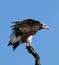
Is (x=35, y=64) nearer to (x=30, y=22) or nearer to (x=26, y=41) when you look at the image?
(x=26, y=41)

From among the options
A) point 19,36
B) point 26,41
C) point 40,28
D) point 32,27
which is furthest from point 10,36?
point 40,28

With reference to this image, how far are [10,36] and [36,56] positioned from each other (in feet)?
7.79

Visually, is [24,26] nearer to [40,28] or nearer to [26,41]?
[26,41]

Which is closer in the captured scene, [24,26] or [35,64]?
[35,64]

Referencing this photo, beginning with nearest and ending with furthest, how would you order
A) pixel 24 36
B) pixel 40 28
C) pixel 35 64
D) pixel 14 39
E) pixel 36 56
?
pixel 35 64 → pixel 36 56 → pixel 14 39 → pixel 24 36 → pixel 40 28

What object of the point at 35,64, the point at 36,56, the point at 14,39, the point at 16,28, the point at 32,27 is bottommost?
the point at 35,64

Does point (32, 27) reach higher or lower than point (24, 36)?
higher

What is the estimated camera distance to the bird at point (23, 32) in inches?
292

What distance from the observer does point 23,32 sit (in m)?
8.09

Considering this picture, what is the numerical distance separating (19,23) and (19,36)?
0.64 meters

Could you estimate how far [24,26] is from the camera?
811cm

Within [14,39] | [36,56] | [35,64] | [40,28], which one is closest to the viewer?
[35,64]

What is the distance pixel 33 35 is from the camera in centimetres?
899

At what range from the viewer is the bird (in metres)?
7.42
